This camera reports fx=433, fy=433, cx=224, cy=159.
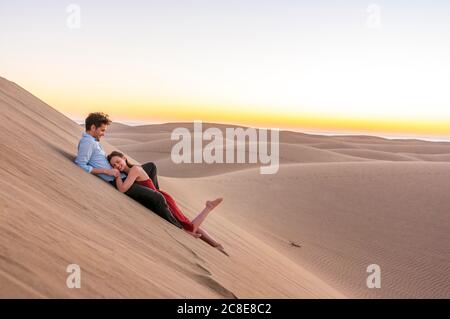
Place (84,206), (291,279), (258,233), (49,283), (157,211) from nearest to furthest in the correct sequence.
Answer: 1. (49,283)
2. (84,206)
3. (157,211)
4. (291,279)
5. (258,233)

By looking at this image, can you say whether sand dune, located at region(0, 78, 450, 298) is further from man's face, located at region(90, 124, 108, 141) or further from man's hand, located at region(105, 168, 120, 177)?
man's face, located at region(90, 124, 108, 141)

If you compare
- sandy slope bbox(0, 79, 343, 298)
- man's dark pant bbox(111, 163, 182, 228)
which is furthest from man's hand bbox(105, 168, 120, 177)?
man's dark pant bbox(111, 163, 182, 228)

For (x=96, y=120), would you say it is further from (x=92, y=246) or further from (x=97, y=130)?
(x=92, y=246)

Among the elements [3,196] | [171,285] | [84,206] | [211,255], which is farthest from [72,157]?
[171,285]

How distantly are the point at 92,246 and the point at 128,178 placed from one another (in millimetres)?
2397

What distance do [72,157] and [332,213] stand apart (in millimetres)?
9770

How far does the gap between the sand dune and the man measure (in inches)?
6.5

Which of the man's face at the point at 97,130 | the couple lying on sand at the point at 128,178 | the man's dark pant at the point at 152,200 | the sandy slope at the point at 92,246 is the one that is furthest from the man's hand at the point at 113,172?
the man's face at the point at 97,130

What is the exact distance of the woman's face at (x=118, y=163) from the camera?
5.62 meters

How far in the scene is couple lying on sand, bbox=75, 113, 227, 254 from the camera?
5500 millimetres

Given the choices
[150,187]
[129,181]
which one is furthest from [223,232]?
[129,181]

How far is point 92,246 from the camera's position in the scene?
10.4 feet
